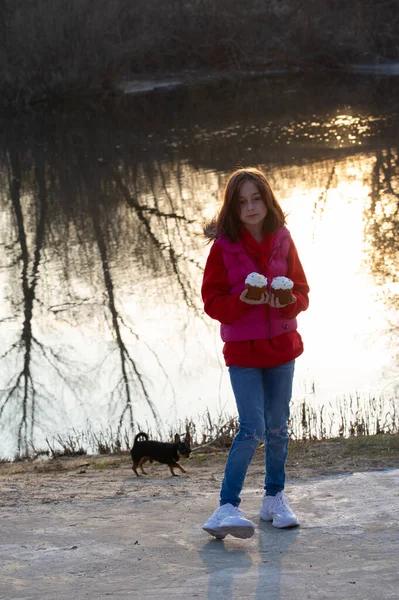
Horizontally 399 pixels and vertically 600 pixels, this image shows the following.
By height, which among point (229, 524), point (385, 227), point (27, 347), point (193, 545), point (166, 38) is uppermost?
point (166, 38)

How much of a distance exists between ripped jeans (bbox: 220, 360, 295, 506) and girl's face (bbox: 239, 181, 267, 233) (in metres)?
0.68

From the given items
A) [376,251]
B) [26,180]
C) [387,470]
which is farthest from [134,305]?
[26,180]

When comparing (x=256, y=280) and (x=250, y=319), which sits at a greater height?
(x=256, y=280)

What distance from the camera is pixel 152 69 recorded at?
4588 centimetres

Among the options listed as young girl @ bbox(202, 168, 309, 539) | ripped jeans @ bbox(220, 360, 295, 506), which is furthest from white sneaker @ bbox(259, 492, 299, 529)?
ripped jeans @ bbox(220, 360, 295, 506)

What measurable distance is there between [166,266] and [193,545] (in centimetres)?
1096

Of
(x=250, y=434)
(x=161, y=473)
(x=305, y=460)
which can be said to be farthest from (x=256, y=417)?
(x=161, y=473)

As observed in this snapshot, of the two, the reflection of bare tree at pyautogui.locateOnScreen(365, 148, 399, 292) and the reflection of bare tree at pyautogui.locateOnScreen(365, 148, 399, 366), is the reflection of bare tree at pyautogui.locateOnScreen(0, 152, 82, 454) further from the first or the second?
the reflection of bare tree at pyautogui.locateOnScreen(365, 148, 399, 292)

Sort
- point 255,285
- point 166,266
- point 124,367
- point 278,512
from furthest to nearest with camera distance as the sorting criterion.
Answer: point 166,266, point 124,367, point 278,512, point 255,285

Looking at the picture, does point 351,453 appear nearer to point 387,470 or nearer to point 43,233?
point 387,470

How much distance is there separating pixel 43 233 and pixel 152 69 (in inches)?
1161

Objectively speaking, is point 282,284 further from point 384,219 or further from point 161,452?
point 384,219

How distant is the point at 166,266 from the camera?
15.2 m

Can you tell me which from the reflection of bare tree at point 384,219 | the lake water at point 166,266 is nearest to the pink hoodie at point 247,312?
the lake water at point 166,266
